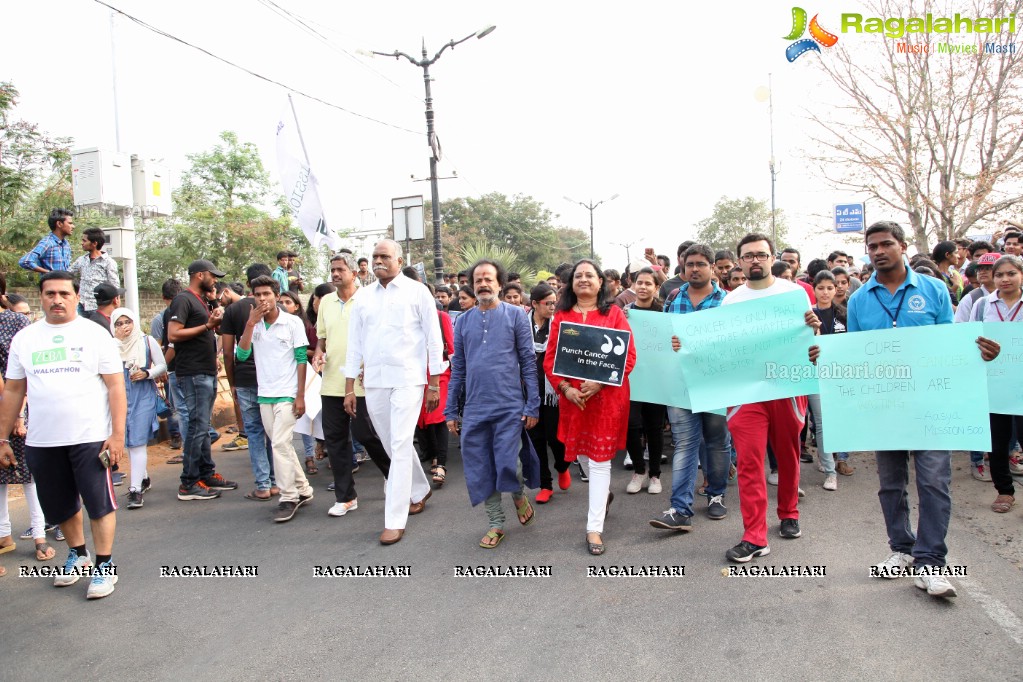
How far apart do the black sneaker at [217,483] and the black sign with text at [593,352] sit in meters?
3.93

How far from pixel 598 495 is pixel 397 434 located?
155 centimetres

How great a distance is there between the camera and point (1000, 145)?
13039mm

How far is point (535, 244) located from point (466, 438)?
171 ft

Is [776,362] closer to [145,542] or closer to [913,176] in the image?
[145,542]

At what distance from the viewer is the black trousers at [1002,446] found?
522cm

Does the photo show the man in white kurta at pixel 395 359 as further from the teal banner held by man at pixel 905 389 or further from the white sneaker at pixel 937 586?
the white sneaker at pixel 937 586

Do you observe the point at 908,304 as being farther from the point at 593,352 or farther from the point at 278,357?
the point at 278,357

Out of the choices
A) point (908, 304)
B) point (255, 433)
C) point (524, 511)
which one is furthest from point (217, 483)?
point (908, 304)

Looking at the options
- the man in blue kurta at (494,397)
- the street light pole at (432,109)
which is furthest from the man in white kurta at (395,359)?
the street light pole at (432,109)

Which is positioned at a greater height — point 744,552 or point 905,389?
point 905,389

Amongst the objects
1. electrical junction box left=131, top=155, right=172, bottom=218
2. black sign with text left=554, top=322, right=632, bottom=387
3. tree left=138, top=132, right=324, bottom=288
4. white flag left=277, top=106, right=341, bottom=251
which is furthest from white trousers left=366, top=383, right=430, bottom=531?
tree left=138, top=132, right=324, bottom=288

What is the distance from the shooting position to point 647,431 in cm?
612

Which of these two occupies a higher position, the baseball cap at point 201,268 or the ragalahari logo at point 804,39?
the ragalahari logo at point 804,39

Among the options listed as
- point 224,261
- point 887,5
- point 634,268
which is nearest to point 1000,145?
point 887,5
